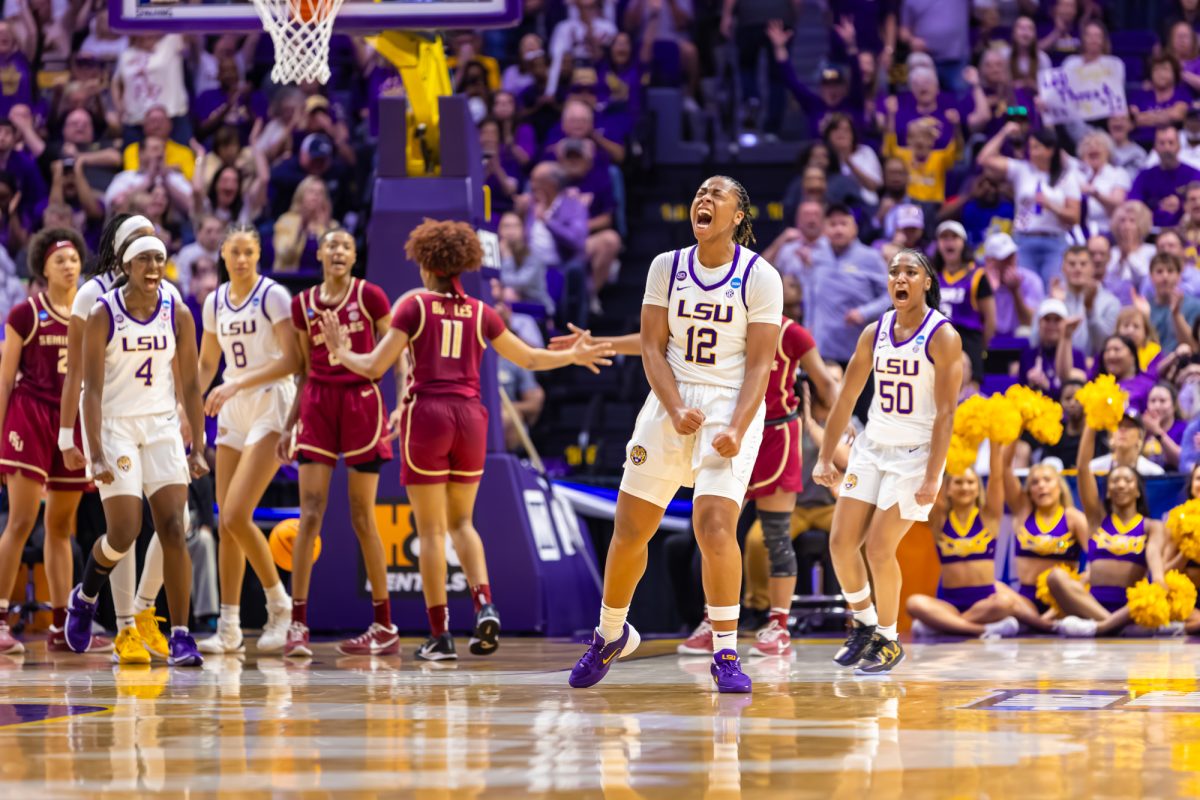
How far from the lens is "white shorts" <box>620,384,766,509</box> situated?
283 inches

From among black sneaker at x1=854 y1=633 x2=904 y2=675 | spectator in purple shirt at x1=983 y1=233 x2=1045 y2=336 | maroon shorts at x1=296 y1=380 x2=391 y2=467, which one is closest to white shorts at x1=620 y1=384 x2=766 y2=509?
black sneaker at x1=854 y1=633 x2=904 y2=675

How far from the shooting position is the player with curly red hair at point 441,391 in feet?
30.0

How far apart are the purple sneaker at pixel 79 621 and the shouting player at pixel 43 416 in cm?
63

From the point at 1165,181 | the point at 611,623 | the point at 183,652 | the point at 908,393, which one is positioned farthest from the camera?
the point at 1165,181

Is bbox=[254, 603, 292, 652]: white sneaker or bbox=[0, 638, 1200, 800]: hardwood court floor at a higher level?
bbox=[0, 638, 1200, 800]: hardwood court floor

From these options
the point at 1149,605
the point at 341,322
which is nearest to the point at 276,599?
the point at 341,322

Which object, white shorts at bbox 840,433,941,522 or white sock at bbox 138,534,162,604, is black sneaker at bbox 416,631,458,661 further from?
white shorts at bbox 840,433,941,522

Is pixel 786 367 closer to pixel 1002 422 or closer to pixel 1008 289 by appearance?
pixel 1002 422

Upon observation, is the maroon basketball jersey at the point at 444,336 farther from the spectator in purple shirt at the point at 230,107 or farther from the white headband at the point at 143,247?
the spectator in purple shirt at the point at 230,107

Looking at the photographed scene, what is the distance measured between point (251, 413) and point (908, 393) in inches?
151

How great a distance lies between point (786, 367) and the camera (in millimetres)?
9992

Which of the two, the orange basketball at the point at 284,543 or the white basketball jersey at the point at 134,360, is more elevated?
the white basketball jersey at the point at 134,360

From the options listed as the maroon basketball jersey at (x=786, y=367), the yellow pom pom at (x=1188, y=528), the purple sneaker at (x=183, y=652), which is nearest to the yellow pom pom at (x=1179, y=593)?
the yellow pom pom at (x=1188, y=528)

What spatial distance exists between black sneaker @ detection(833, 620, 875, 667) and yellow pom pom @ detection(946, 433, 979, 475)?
2.80m
